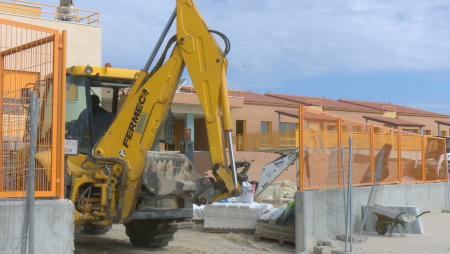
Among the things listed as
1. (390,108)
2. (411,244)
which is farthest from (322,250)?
(390,108)

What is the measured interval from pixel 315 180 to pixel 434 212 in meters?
9.40

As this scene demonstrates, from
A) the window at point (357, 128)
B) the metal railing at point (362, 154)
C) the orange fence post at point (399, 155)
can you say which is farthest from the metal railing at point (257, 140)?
the window at point (357, 128)

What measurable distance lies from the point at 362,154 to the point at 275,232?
4047 mm

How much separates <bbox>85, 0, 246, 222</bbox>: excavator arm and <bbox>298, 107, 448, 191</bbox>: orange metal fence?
3.35m

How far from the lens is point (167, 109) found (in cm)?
969

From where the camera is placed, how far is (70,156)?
388 inches

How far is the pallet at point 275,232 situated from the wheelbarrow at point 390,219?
2.86m

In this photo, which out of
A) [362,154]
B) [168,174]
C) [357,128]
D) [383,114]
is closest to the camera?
[168,174]

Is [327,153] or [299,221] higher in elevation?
[327,153]

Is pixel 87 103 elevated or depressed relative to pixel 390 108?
depressed

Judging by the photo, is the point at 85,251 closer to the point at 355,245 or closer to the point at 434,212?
the point at 355,245

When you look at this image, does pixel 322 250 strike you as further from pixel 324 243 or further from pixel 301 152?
pixel 301 152

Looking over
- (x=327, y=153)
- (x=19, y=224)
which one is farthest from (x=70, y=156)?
(x=327, y=153)

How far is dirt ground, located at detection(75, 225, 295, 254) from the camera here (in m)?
11.8
